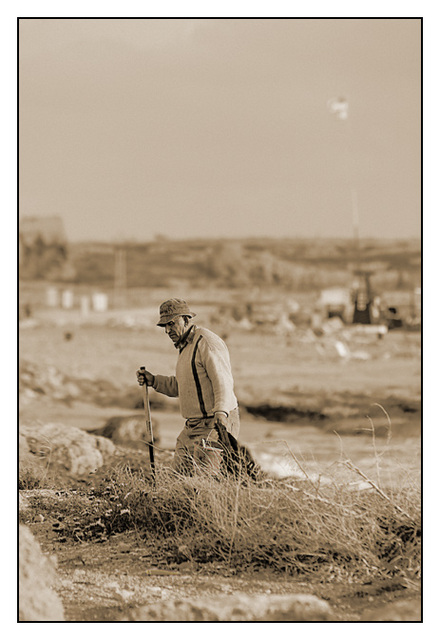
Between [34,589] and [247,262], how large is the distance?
376 inches

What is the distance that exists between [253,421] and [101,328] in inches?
119

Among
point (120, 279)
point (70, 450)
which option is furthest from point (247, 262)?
point (70, 450)

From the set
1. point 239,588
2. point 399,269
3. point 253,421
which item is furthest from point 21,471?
point 399,269

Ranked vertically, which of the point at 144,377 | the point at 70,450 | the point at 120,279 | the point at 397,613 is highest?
the point at 120,279

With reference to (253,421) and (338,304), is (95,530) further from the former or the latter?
(338,304)

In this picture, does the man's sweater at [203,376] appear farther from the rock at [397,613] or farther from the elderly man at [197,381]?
the rock at [397,613]

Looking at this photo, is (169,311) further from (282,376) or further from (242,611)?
(282,376)

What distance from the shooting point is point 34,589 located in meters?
3.74

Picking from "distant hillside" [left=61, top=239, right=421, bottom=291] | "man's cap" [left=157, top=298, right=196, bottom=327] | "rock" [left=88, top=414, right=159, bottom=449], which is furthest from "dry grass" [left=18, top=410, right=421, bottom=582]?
"distant hillside" [left=61, top=239, right=421, bottom=291]

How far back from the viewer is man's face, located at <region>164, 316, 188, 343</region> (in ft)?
15.6

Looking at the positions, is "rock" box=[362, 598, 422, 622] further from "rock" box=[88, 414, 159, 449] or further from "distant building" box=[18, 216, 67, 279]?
"distant building" box=[18, 216, 67, 279]

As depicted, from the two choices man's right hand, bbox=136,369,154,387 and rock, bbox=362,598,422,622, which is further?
man's right hand, bbox=136,369,154,387

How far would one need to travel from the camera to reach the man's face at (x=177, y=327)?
4758 mm

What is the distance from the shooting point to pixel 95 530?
4.81 metres
